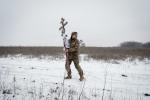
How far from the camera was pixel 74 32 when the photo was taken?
6406 mm

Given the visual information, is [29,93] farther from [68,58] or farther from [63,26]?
[68,58]

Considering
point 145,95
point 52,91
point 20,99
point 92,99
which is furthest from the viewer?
point 145,95

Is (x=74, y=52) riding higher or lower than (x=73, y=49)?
lower

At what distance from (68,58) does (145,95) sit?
10.3 feet

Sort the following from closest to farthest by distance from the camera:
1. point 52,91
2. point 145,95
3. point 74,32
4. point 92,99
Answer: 1. point 92,99
2. point 52,91
3. point 145,95
4. point 74,32

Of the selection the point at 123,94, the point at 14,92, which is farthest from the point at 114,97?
the point at 14,92

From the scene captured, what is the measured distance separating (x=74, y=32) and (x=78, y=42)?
456 mm

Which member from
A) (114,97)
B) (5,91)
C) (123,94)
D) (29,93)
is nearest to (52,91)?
(29,93)

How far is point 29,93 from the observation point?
4348 mm

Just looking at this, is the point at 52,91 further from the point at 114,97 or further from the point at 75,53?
the point at 75,53

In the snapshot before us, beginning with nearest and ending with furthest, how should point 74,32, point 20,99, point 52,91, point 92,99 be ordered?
point 20,99 < point 92,99 < point 52,91 < point 74,32

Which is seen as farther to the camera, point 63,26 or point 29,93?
point 63,26

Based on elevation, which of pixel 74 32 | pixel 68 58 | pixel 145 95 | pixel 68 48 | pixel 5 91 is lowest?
pixel 145 95

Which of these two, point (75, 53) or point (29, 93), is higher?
point (75, 53)
